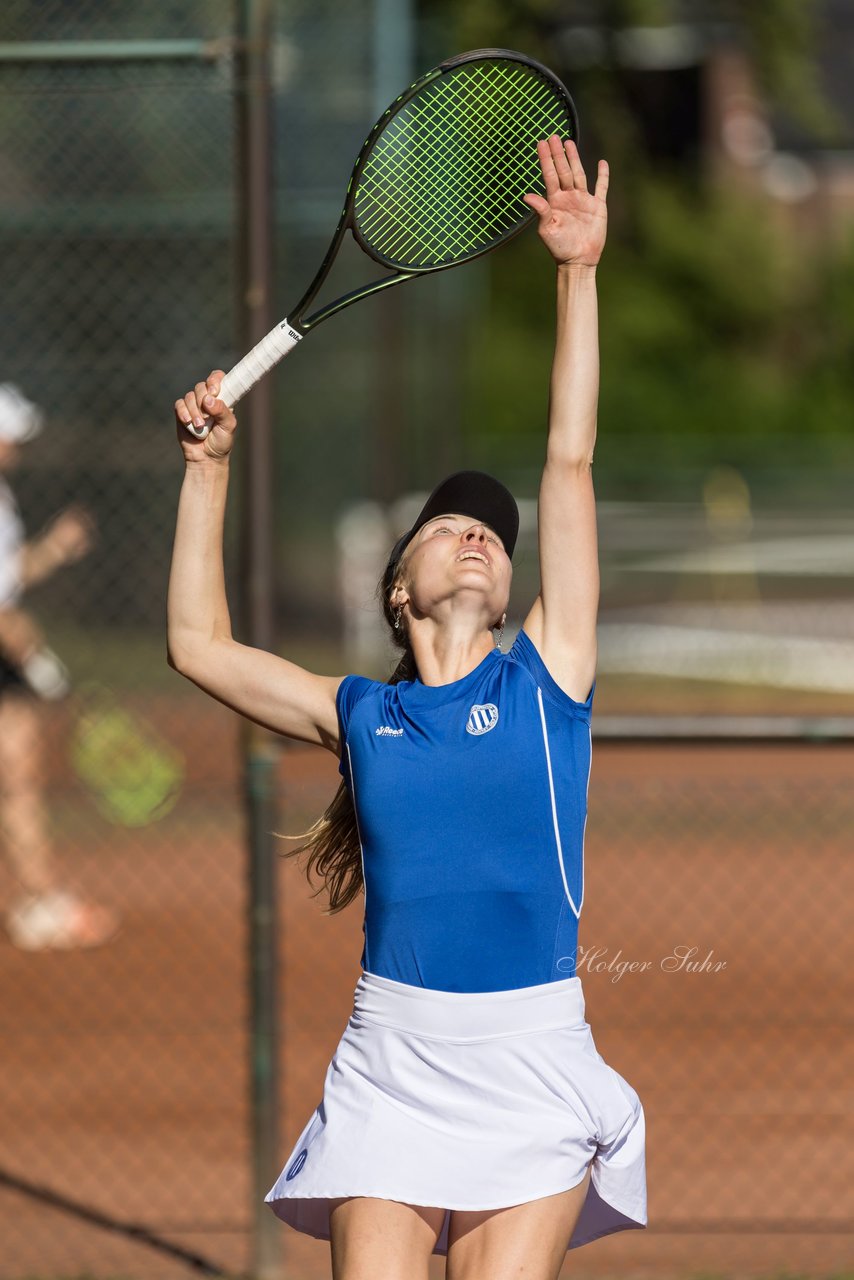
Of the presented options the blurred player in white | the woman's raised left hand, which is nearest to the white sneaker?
the blurred player in white

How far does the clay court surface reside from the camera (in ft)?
14.0

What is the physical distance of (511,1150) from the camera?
7.96ft

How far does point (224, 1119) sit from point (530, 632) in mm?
2928

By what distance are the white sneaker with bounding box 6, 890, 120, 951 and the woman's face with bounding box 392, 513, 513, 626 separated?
451 centimetres

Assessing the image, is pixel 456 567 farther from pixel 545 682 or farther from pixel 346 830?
pixel 346 830

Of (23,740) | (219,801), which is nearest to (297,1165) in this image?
(23,740)

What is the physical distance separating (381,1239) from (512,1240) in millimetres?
184

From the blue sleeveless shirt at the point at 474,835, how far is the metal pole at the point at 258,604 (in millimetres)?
1354

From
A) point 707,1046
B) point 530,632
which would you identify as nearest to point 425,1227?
point 530,632

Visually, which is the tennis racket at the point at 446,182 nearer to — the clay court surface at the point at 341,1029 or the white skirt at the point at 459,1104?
the white skirt at the point at 459,1104

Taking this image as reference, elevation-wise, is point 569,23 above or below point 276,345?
above

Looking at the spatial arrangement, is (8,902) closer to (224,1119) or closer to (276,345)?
(224,1119)

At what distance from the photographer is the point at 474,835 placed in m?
2.48

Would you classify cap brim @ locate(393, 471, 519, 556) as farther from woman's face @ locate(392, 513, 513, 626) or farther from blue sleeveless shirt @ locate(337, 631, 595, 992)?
blue sleeveless shirt @ locate(337, 631, 595, 992)
